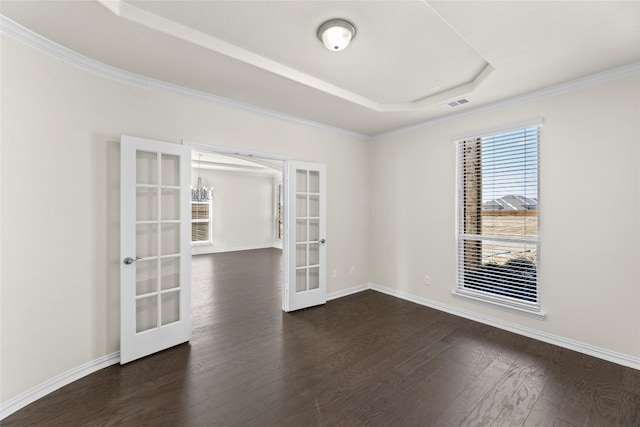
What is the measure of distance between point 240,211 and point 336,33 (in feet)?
27.2

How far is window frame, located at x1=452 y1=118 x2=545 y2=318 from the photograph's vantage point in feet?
10.3

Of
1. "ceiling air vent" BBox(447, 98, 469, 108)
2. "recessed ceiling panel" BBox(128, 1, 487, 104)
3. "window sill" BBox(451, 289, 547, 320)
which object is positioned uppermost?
"recessed ceiling panel" BBox(128, 1, 487, 104)

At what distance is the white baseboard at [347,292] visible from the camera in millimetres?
4531

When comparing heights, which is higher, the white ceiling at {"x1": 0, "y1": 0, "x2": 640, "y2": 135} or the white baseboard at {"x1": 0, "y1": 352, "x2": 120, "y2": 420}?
the white ceiling at {"x1": 0, "y1": 0, "x2": 640, "y2": 135}

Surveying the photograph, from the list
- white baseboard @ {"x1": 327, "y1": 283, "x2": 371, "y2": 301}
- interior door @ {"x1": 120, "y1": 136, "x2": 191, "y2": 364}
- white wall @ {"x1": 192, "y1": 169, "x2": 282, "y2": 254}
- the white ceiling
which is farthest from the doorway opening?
the white ceiling

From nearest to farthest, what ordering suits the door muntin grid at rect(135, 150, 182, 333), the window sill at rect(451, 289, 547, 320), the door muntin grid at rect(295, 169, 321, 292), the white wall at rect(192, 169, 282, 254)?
the door muntin grid at rect(135, 150, 182, 333) → the window sill at rect(451, 289, 547, 320) → the door muntin grid at rect(295, 169, 321, 292) → the white wall at rect(192, 169, 282, 254)

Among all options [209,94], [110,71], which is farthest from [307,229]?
[110,71]

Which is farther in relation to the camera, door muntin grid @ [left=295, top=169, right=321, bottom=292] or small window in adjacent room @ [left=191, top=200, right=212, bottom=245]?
small window in adjacent room @ [left=191, top=200, right=212, bottom=245]

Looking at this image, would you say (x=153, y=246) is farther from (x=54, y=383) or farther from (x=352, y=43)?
(x=352, y=43)

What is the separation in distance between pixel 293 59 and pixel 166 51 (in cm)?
106

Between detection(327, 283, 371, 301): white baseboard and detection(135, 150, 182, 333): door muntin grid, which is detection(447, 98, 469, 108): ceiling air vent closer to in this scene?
detection(327, 283, 371, 301): white baseboard

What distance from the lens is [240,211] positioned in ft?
32.0

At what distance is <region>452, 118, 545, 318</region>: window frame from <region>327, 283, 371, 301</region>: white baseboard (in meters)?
1.57

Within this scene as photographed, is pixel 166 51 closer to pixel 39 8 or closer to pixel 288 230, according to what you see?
pixel 39 8
